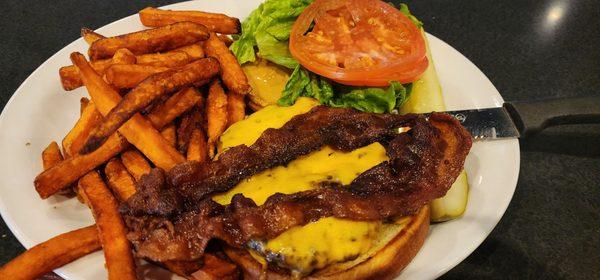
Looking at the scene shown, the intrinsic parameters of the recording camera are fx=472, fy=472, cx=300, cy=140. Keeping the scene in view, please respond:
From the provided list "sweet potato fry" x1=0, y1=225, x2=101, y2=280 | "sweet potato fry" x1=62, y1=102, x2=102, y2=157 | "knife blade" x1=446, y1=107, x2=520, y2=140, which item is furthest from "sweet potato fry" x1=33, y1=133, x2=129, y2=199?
"knife blade" x1=446, y1=107, x2=520, y2=140

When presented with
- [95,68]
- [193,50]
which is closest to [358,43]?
[193,50]

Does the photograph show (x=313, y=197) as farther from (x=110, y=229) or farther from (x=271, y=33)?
(x=271, y=33)

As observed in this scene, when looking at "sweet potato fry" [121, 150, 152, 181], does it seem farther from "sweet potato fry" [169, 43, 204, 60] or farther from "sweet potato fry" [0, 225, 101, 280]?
"sweet potato fry" [169, 43, 204, 60]

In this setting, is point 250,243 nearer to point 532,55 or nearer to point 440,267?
point 440,267

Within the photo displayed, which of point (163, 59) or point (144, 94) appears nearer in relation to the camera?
point (144, 94)

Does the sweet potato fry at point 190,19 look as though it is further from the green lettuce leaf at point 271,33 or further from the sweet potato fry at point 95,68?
the sweet potato fry at point 95,68

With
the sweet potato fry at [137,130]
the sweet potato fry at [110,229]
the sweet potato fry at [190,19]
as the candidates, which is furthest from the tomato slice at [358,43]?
the sweet potato fry at [110,229]
